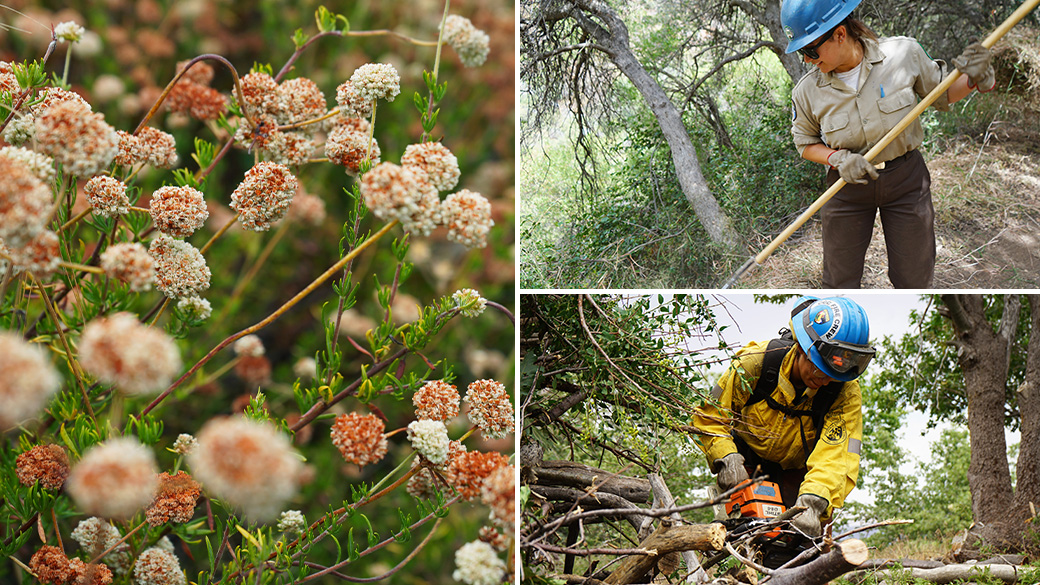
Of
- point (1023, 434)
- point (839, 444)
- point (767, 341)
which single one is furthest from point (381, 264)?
point (1023, 434)

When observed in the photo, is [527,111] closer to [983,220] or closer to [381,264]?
[381,264]

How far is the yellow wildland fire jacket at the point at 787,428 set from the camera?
9.46 ft

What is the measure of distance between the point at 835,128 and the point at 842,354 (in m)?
1.00

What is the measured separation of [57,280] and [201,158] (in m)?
0.45

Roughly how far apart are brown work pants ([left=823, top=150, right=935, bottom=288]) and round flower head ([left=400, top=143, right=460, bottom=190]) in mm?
2542

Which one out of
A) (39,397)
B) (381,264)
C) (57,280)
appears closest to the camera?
(39,397)

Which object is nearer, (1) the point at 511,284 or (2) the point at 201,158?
(2) the point at 201,158

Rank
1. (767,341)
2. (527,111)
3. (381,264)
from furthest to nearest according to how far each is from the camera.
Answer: (527,111)
(767,341)
(381,264)

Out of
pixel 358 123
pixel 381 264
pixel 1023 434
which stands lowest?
pixel 1023 434

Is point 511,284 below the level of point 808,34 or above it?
below

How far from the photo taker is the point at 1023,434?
5676 millimetres

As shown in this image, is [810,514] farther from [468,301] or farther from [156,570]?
[156,570]

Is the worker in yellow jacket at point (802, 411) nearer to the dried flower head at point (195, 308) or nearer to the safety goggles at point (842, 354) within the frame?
the safety goggles at point (842, 354)

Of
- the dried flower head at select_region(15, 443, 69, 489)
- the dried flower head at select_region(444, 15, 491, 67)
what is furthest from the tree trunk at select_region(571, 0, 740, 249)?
the dried flower head at select_region(15, 443, 69, 489)
